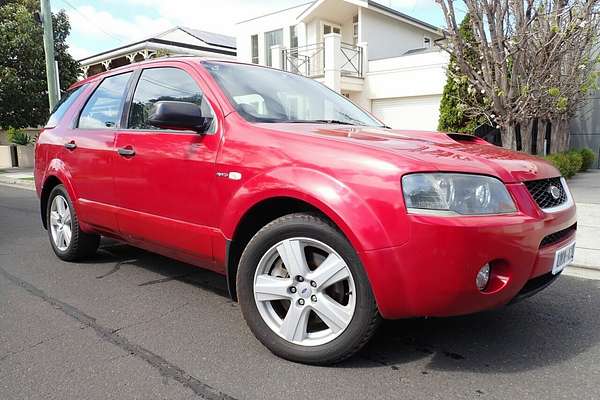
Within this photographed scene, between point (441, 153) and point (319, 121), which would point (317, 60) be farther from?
point (441, 153)

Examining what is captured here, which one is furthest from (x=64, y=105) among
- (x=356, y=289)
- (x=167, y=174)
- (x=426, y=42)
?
(x=426, y=42)

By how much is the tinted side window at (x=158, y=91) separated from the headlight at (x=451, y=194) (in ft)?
5.37

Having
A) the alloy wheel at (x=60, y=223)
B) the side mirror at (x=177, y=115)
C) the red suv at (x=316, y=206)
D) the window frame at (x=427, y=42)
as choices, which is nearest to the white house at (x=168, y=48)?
the window frame at (x=427, y=42)

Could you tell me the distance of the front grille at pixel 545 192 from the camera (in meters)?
2.54

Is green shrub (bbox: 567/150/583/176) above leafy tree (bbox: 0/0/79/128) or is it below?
below

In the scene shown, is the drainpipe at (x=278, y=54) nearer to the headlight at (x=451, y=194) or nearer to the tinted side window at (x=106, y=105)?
the tinted side window at (x=106, y=105)

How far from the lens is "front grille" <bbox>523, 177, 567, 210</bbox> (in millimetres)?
2539

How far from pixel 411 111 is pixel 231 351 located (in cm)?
1512

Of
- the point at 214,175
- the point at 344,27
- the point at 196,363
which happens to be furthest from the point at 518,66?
the point at 344,27

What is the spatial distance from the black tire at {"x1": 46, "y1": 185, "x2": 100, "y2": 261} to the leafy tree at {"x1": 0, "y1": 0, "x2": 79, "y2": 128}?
634 inches

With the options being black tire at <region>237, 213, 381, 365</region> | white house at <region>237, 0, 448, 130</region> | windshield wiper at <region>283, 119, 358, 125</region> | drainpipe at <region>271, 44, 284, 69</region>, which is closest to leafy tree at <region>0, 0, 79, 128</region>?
white house at <region>237, 0, 448, 130</region>

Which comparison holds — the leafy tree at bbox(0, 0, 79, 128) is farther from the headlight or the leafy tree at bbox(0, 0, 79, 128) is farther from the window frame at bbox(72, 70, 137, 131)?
the headlight

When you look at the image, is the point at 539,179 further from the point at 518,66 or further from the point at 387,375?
the point at 518,66

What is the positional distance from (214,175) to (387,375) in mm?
1507
